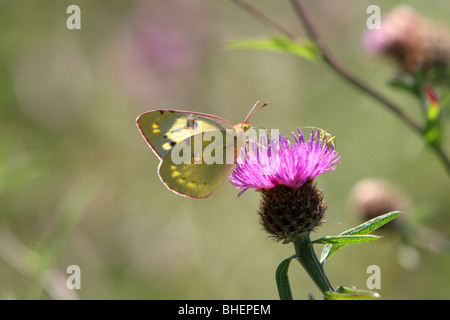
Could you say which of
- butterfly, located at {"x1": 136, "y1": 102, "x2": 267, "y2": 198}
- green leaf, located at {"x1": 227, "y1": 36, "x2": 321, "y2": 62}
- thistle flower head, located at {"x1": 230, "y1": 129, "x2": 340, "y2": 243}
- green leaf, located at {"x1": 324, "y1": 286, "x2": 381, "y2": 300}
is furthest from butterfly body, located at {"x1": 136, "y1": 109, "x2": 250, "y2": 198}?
green leaf, located at {"x1": 324, "y1": 286, "x2": 381, "y2": 300}

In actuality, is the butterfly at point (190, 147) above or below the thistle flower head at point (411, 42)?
below

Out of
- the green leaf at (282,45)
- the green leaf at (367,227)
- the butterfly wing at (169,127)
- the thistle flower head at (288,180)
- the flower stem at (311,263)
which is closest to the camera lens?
the green leaf at (367,227)

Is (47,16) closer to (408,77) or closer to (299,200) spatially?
(408,77)

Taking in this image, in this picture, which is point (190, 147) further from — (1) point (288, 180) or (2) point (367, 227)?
(2) point (367, 227)

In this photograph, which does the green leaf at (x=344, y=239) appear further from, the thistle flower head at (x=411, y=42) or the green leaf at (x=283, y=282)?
the thistle flower head at (x=411, y=42)

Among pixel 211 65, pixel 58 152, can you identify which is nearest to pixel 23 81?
pixel 58 152

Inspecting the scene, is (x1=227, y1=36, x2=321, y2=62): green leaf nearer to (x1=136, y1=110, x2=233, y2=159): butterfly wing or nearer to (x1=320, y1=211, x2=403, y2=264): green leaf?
(x1=136, y1=110, x2=233, y2=159): butterfly wing

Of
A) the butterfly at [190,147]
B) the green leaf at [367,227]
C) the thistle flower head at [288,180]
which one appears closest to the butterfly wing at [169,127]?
the butterfly at [190,147]
